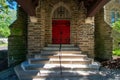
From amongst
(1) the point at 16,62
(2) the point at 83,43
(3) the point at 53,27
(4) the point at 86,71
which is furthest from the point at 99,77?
(1) the point at 16,62

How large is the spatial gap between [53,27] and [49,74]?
4.19m

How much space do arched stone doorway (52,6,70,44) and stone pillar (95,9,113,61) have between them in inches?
79.7

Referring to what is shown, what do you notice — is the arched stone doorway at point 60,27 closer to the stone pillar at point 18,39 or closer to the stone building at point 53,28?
the stone building at point 53,28

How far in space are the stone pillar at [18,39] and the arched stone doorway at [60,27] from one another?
180cm

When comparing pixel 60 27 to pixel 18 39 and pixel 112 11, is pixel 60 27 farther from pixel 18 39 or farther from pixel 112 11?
pixel 112 11

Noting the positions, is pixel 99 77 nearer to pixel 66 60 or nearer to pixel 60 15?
pixel 66 60

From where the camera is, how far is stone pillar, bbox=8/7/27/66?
1577 cm

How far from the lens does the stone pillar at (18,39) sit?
15.8m

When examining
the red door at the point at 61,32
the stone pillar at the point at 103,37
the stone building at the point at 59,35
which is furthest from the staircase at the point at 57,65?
the stone pillar at the point at 103,37

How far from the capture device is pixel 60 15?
15.1 m

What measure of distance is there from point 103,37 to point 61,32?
8.39 feet

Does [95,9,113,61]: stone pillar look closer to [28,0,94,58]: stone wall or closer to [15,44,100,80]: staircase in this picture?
[28,0,94,58]: stone wall

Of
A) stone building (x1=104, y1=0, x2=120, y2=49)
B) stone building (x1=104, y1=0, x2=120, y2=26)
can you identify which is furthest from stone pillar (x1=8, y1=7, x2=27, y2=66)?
stone building (x1=104, y1=0, x2=120, y2=26)

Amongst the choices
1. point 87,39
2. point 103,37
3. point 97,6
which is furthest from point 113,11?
point 97,6
